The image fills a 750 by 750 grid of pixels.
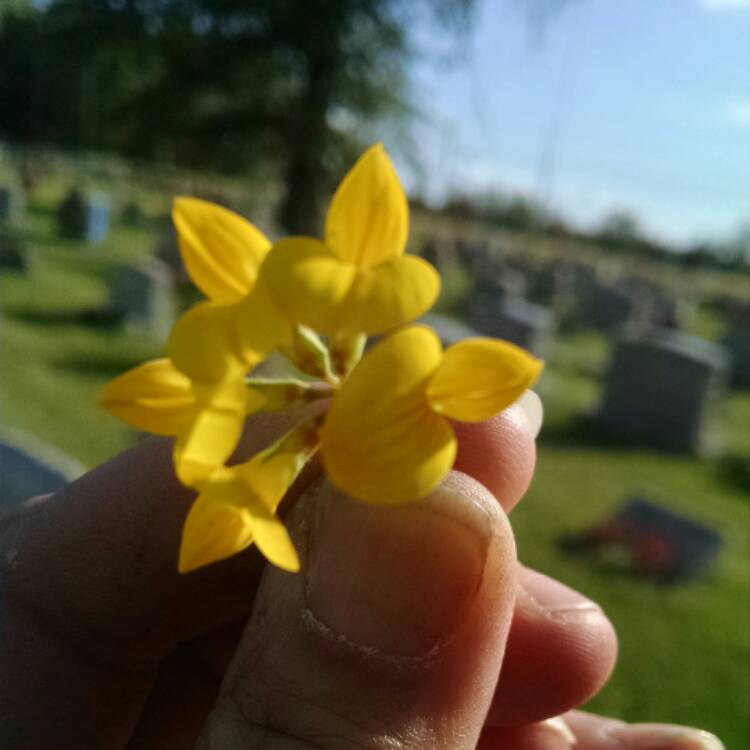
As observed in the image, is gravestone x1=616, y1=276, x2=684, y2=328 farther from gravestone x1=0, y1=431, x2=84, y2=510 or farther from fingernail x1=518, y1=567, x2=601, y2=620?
fingernail x1=518, y1=567, x2=601, y2=620

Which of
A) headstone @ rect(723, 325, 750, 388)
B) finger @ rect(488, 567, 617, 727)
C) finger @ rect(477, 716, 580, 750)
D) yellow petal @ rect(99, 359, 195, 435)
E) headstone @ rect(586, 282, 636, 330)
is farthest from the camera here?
headstone @ rect(586, 282, 636, 330)

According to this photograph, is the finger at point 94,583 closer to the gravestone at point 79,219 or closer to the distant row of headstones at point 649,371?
the distant row of headstones at point 649,371

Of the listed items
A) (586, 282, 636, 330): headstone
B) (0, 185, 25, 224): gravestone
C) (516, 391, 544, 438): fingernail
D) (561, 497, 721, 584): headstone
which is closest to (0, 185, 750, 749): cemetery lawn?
(561, 497, 721, 584): headstone

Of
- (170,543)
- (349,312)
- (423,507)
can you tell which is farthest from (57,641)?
(349,312)

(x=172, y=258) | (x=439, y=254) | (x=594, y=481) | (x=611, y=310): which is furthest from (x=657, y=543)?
(x=439, y=254)

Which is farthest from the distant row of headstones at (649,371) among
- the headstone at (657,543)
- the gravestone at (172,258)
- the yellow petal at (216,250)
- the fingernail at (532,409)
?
the yellow petal at (216,250)

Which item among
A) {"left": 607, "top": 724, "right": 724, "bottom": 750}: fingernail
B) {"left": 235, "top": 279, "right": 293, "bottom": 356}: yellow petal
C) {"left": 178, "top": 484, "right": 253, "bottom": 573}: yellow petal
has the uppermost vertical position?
{"left": 235, "top": 279, "right": 293, "bottom": 356}: yellow petal
